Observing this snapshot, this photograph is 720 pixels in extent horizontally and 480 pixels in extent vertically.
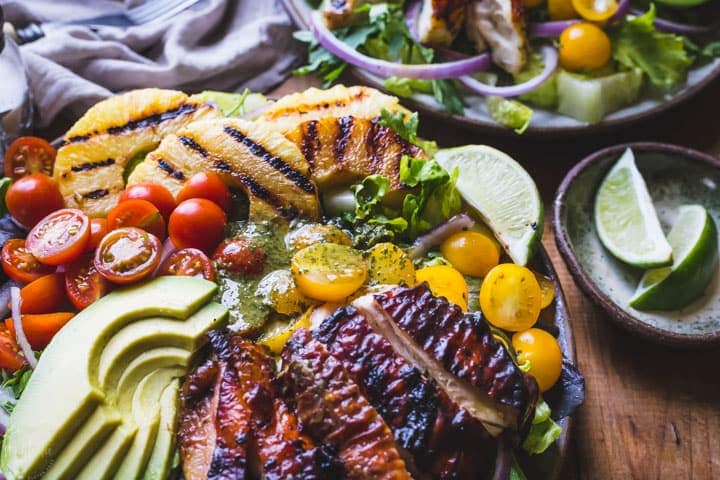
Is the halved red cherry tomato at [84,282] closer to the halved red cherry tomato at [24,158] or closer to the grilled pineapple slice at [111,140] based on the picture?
the grilled pineapple slice at [111,140]

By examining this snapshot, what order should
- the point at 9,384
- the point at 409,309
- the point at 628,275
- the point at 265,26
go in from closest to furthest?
the point at 409,309 → the point at 9,384 → the point at 628,275 → the point at 265,26

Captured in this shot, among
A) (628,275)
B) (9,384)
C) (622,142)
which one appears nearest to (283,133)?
(9,384)

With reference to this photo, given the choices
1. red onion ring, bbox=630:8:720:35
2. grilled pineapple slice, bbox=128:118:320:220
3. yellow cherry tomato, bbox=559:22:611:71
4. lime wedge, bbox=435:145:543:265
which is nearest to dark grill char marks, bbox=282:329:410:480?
grilled pineapple slice, bbox=128:118:320:220

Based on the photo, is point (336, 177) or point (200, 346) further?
point (336, 177)

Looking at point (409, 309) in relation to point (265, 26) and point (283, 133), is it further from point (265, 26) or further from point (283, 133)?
point (265, 26)

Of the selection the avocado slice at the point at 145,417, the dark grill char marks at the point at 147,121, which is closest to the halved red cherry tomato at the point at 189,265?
the avocado slice at the point at 145,417

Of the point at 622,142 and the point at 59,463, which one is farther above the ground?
the point at 59,463

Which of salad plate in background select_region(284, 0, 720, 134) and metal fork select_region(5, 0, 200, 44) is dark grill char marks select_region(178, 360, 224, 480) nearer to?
salad plate in background select_region(284, 0, 720, 134)
